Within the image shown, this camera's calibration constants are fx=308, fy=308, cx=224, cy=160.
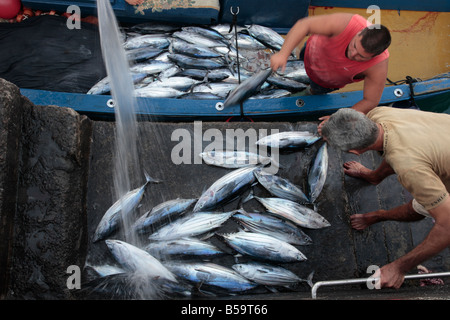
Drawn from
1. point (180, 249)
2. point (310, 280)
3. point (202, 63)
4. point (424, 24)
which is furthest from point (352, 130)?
point (424, 24)

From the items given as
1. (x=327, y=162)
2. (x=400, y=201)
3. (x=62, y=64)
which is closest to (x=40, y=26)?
(x=62, y=64)

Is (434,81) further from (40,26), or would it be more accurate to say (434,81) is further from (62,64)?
(40,26)

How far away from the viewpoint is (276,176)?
2.85 meters

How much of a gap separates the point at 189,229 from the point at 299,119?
1.88 m

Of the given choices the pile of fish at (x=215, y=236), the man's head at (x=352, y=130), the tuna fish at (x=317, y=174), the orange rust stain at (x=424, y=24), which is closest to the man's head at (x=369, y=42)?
the man's head at (x=352, y=130)

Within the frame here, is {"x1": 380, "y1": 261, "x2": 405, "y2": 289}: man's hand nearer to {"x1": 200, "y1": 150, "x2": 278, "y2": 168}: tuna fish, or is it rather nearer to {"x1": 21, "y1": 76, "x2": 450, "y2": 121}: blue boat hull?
{"x1": 200, "y1": 150, "x2": 278, "y2": 168}: tuna fish

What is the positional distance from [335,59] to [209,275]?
2246 millimetres

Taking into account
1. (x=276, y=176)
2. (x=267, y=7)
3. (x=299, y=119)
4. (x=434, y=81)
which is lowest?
(x=276, y=176)

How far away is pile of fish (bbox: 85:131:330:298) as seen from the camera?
2.53 m

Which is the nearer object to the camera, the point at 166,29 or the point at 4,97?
the point at 4,97

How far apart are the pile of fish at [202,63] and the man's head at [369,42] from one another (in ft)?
3.42

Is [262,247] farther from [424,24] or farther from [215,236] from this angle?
[424,24]

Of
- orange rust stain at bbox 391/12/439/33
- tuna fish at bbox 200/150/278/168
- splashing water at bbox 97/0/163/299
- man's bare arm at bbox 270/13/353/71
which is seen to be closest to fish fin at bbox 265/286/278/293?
splashing water at bbox 97/0/163/299

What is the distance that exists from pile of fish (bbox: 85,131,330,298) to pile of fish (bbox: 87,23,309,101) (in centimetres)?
109
